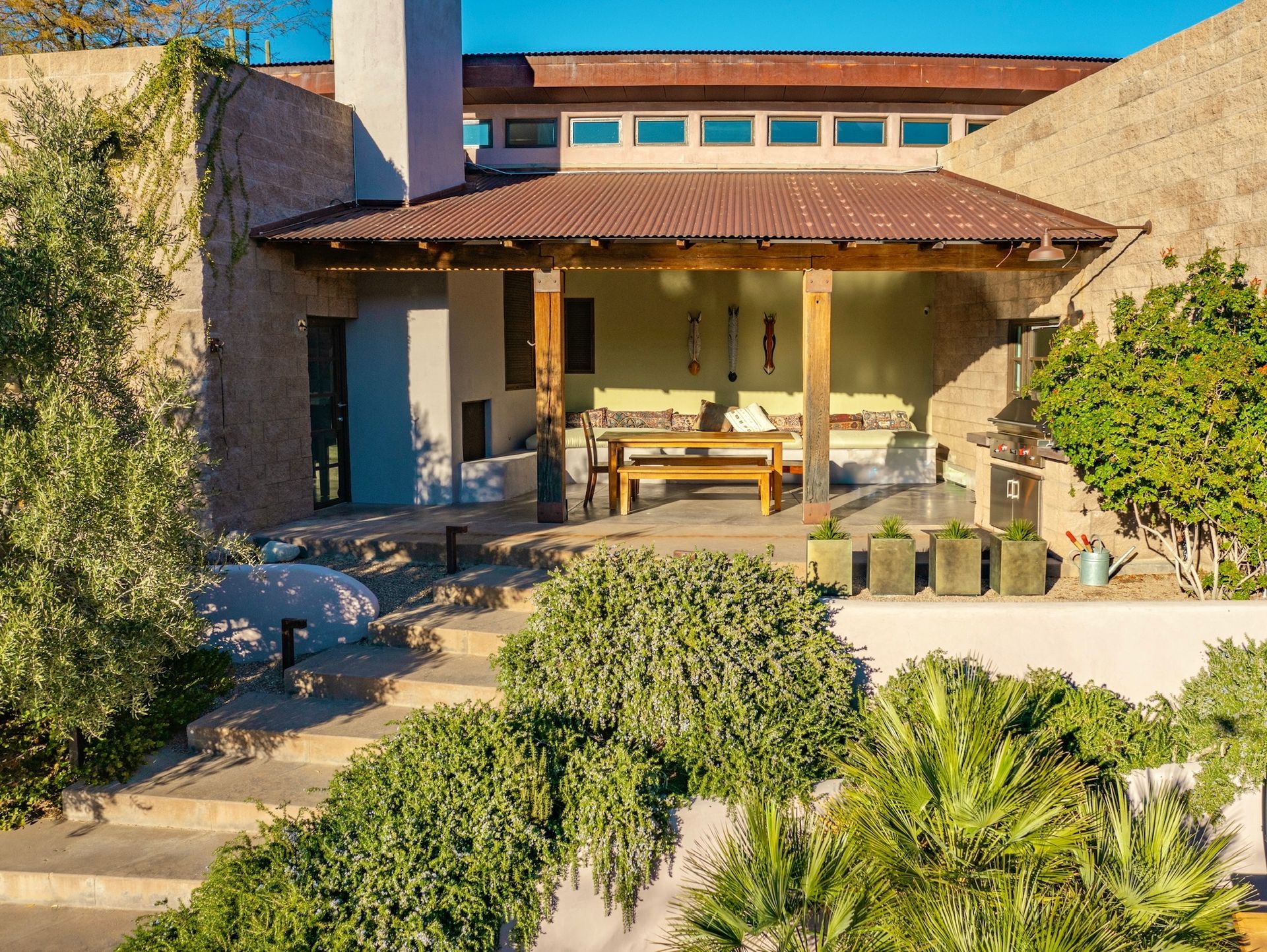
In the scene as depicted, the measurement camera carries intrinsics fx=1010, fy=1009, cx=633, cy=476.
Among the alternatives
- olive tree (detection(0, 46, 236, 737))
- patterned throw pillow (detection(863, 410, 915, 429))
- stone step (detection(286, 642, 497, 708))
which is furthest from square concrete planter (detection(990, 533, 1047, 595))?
patterned throw pillow (detection(863, 410, 915, 429))

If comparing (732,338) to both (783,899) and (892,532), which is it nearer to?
(892,532)

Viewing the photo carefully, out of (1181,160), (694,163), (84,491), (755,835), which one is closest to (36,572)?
(84,491)

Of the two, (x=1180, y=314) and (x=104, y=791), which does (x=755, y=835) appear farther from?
(x=1180, y=314)

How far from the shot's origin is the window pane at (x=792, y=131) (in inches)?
537

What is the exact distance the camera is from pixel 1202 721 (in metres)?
6.12

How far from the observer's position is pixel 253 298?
390 inches

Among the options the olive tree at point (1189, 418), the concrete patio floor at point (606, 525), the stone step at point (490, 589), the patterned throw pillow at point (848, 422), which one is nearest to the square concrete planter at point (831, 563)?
the concrete patio floor at point (606, 525)

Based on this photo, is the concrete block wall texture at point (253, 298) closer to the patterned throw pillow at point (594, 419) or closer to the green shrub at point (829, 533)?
the patterned throw pillow at point (594, 419)

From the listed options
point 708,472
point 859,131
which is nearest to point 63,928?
point 708,472

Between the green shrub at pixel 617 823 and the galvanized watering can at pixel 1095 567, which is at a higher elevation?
the galvanized watering can at pixel 1095 567

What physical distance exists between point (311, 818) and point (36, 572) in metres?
1.89

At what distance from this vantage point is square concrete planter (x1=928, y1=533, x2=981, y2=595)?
25.5 ft

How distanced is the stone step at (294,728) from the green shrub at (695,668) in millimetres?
1010

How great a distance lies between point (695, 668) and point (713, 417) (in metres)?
8.94
